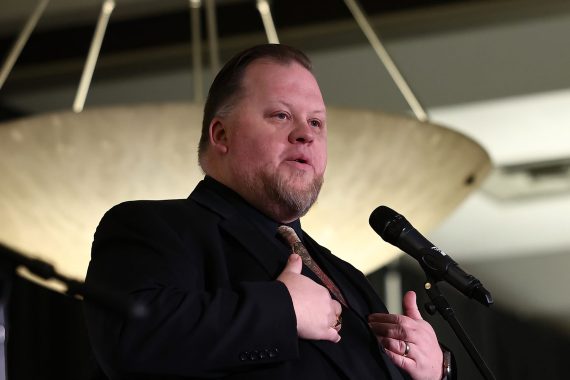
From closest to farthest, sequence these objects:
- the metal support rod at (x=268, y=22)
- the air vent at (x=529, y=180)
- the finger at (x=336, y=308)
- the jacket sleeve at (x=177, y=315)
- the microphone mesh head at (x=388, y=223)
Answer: the jacket sleeve at (x=177, y=315)
the finger at (x=336, y=308)
the microphone mesh head at (x=388, y=223)
the metal support rod at (x=268, y=22)
the air vent at (x=529, y=180)

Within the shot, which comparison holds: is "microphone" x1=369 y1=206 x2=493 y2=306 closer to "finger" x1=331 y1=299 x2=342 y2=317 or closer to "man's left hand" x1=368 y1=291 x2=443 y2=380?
"man's left hand" x1=368 y1=291 x2=443 y2=380

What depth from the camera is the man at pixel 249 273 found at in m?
1.45

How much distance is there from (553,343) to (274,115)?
6654mm

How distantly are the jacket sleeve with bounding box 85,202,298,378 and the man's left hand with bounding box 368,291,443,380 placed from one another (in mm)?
203

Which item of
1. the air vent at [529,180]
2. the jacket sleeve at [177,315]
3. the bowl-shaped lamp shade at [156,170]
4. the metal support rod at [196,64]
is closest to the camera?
the jacket sleeve at [177,315]

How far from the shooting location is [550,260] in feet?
26.9

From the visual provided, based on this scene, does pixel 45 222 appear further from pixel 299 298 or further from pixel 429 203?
pixel 299 298

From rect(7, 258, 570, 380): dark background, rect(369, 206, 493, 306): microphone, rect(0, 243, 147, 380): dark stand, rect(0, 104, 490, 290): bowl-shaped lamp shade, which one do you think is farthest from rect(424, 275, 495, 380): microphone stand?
rect(7, 258, 570, 380): dark background

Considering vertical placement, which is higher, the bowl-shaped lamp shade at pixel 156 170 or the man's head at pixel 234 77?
the bowl-shaped lamp shade at pixel 156 170

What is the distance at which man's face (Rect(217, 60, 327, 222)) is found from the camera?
5.68ft

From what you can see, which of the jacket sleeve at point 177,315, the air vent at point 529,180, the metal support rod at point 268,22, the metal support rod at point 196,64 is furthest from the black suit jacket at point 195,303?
the air vent at point 529,180

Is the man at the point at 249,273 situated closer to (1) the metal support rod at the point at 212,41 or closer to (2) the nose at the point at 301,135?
(2) the nose at the point at 301,135

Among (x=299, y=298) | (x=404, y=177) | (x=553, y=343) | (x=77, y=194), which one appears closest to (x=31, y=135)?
(x=77, y=194)

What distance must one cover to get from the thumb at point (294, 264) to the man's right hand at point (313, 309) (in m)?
0.03
